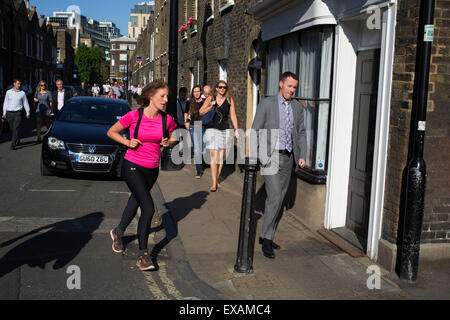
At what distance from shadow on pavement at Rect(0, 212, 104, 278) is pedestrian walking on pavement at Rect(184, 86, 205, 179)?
11.7ft

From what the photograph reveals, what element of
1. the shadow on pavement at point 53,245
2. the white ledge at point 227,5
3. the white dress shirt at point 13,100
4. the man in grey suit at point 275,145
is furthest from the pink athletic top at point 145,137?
the white dress shirt at point 13,100

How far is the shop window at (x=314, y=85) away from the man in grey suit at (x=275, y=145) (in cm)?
117

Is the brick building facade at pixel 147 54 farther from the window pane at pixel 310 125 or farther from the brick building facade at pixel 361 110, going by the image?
the window pane at pixel 310 125

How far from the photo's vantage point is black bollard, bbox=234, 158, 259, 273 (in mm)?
4648

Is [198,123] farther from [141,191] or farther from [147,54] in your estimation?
[147,54]

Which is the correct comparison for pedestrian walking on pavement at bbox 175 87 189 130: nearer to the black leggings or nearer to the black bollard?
the black leggings

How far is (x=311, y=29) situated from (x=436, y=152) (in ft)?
9.49

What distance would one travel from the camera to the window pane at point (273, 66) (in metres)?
8.48

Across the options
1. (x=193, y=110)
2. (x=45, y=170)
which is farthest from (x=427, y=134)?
(x=45, y=170)

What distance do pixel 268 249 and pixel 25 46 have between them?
169ft

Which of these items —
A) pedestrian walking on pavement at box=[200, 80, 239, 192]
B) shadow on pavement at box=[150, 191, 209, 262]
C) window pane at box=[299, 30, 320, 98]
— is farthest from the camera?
pedestrian walking on pavement at box=[200, 80, 239, 192]

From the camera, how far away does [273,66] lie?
879cm

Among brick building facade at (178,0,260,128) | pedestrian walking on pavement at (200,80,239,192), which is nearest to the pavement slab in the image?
pedestrian walking on pavement at (200,80,239,192)
